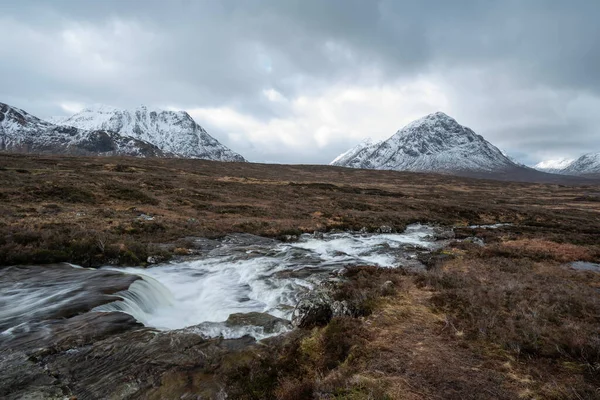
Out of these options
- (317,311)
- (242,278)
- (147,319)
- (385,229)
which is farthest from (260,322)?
(385,229)

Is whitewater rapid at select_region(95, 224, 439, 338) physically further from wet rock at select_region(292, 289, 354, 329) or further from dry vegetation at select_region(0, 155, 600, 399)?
dry vegetation at select_region(0, 155, 600, 399)

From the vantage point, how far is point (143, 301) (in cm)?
1119

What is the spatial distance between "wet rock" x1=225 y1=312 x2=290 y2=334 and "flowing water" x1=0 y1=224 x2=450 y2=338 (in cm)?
21

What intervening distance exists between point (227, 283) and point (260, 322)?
5286 millimetres

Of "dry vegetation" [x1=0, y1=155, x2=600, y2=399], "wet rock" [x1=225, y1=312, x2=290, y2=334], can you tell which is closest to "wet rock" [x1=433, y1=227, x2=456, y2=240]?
"dry vegetation" [x1=0, y1=155, x2=600, y2=399]

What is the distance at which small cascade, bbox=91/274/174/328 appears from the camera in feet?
32.7

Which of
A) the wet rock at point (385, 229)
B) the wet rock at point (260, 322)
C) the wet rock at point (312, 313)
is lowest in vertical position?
the wet rock at point (385, 229)

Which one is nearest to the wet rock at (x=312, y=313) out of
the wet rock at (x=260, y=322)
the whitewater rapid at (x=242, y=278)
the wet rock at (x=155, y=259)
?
the wet rock at (x=260, y=322)

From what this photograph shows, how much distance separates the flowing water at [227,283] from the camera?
1016cm

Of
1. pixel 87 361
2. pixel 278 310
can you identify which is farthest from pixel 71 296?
pixel 278 310

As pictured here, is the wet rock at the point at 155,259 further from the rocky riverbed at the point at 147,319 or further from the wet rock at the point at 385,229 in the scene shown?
the wet rock at the point at 385,229

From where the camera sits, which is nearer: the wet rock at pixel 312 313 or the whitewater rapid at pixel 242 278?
the wet rock at pixel 312 313

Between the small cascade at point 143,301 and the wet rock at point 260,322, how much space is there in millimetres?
2818

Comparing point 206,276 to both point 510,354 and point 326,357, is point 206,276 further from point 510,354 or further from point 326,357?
point 510,354
